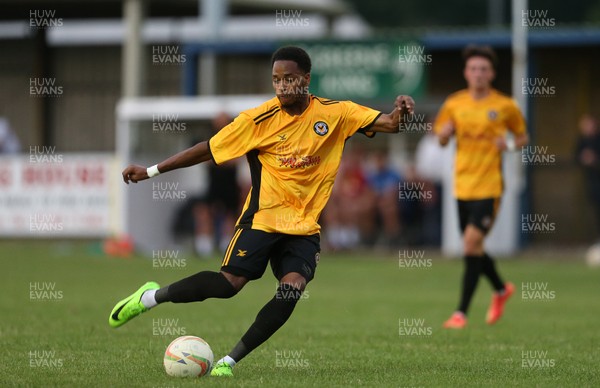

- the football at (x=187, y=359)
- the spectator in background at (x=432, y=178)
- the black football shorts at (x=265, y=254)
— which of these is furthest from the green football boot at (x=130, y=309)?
the spectator in background at (x=432, y=178)

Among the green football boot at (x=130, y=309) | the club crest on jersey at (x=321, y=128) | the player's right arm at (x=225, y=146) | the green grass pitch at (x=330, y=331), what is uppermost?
the club crest on jersey at (x=321, y=128)

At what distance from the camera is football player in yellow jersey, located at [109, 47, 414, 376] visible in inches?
316

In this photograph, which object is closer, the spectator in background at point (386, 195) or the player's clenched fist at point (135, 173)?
the player's clenched fist at point (135, 173)

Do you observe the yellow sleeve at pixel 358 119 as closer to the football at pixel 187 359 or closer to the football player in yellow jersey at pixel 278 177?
the football player in yellow jersey at pixel 278 177

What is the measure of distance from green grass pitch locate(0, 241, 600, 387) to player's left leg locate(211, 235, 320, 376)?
20 centimetres

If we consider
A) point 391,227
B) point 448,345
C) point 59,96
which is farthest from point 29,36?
point 448,345

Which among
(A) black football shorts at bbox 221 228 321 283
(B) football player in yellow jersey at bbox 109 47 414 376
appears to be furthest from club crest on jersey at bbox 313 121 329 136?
(A) black football shorts at bbox 221 228 321 283

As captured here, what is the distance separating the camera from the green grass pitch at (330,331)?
815 cm

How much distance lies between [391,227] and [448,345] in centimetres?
1388

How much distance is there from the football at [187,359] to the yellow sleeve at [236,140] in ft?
4.11

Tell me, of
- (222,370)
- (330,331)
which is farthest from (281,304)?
(330,331)

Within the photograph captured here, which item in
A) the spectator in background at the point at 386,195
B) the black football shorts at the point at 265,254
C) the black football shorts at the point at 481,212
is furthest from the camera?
the spectator in background at the point at 386,195

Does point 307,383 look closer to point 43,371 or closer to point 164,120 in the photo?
point 43,371

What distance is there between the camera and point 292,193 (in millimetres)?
8211
